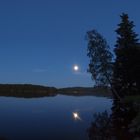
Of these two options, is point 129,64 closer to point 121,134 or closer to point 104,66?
point 104,66

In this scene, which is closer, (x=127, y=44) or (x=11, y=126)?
(x=11, y=126)

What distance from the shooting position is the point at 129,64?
5131 centimetres

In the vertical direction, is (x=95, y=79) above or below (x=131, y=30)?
below

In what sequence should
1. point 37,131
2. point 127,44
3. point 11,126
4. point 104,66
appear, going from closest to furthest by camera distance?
1. point 37,131
2. point 11,126
3. point 127,44
4. point 104,66

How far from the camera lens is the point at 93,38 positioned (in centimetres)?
6297

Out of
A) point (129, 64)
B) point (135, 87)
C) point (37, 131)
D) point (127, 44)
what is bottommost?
point (37, 131)

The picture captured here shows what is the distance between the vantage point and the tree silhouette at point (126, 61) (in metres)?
50.8

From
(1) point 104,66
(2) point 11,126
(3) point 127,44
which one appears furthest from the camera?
(1) point 104,66

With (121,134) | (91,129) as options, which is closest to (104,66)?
(91,129)

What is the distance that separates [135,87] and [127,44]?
8398 millimetres

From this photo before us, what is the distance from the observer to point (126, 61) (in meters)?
52.2

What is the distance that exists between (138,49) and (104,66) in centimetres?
1043

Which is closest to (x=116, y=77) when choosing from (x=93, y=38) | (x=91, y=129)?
(x=93, y=38)

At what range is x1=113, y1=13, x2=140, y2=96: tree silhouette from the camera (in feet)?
167
